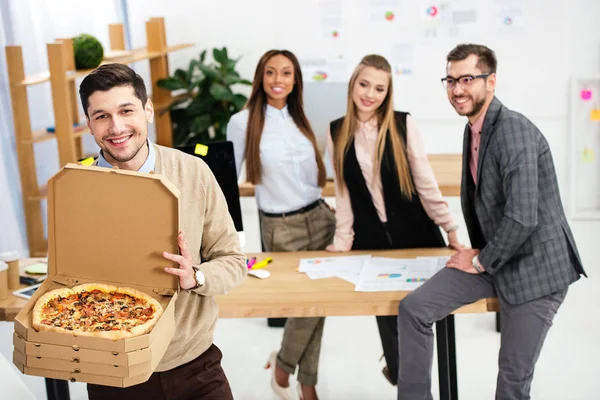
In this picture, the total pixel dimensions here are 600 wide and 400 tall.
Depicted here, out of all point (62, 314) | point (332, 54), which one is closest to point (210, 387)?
point (62, 314)

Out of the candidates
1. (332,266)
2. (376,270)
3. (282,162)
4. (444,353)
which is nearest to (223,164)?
(282,162)

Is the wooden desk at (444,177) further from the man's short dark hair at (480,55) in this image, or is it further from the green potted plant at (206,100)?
the green potted plant at (206,100)

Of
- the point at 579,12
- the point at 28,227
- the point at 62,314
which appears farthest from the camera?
the point at 579,12

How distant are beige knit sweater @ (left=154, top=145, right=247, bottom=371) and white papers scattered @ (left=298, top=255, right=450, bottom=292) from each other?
0.85 m

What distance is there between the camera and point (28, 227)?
4.83 metres

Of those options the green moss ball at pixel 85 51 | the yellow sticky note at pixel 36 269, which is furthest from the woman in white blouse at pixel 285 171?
the green moss ball at pixel 85 51

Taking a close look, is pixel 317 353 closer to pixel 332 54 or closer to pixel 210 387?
pixel 210 387

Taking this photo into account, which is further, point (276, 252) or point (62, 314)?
point (276, 252)

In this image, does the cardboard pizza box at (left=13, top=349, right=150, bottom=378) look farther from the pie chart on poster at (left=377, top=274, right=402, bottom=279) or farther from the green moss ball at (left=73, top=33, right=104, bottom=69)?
the green moss ball at (left=73, top=33, right=104, bottom=69)

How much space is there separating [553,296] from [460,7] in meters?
4.05

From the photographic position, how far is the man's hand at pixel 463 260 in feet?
9.11

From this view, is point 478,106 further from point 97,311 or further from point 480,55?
point 97,311

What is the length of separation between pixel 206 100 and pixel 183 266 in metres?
4.42

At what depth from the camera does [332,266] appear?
3010 mm
